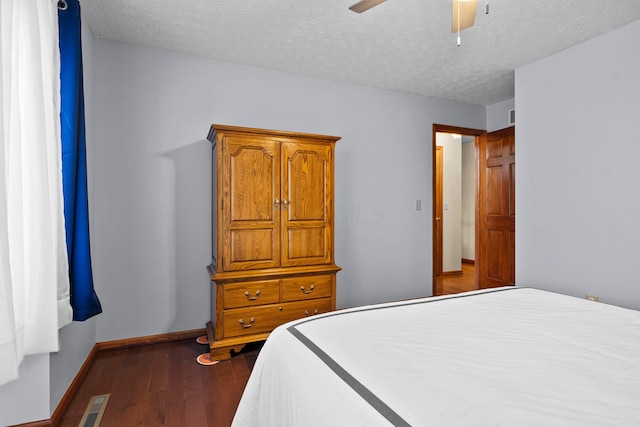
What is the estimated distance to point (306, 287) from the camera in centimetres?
287

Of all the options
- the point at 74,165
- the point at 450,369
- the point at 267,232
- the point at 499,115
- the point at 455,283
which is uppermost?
the point at 499,115

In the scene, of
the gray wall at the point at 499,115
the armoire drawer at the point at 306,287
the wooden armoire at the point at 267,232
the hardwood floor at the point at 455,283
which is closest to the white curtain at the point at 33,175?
the wooden armoire at the point at 267,232

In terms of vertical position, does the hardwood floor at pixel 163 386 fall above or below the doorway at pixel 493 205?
below

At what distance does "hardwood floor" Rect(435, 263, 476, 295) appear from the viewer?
191 inches

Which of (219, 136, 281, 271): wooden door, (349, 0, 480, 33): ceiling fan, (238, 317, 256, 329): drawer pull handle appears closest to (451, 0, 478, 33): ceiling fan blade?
(349, 0, 480, 33): ceiling fan

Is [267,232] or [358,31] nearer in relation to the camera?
[358,31]

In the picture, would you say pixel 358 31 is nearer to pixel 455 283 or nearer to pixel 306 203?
pixel 306 203

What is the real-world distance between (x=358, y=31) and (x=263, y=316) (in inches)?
91.5

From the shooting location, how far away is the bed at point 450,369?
82 centimetres

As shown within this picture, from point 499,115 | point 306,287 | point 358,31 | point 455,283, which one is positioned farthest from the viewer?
point 455,283

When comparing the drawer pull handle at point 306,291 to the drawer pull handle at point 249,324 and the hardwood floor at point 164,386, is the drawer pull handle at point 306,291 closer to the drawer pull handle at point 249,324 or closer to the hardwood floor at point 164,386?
the drawer pull handle at point 249,324

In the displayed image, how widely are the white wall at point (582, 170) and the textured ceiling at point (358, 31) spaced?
24 cm

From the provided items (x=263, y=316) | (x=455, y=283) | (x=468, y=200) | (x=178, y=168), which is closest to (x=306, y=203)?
(x=263, y=316)

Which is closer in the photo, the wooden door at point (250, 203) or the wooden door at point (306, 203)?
the wooden door at point (250, 203)
